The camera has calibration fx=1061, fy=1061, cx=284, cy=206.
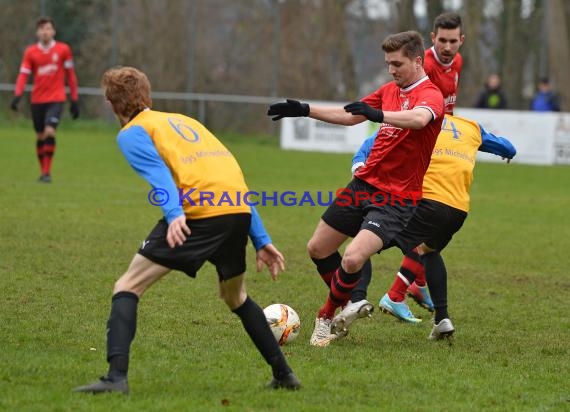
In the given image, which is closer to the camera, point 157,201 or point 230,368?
point 157,201

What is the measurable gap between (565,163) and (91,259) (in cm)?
1507

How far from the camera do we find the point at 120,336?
16.4 ft

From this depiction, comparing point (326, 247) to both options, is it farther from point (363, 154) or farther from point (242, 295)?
point (242, 295)

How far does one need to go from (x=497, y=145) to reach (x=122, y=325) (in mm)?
3408

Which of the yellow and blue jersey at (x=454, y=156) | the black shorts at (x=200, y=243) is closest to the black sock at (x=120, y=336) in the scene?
the black shorts at (x=200, y=243)

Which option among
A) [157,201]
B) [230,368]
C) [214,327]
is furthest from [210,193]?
[214,327]

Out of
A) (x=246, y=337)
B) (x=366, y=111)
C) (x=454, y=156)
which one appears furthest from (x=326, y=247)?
(x=366, y=111)

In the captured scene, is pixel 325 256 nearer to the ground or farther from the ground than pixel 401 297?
farther from the ground

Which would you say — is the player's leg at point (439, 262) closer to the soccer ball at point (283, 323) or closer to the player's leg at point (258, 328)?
the soccer ball at point (283, 323)

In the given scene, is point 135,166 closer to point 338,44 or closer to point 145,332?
point 145,332

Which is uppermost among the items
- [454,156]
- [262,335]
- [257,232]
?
[257,232]

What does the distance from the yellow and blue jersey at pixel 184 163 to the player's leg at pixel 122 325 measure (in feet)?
1.05

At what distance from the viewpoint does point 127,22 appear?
91.5 feet

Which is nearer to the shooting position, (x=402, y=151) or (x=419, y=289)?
(x=402, y=151)
